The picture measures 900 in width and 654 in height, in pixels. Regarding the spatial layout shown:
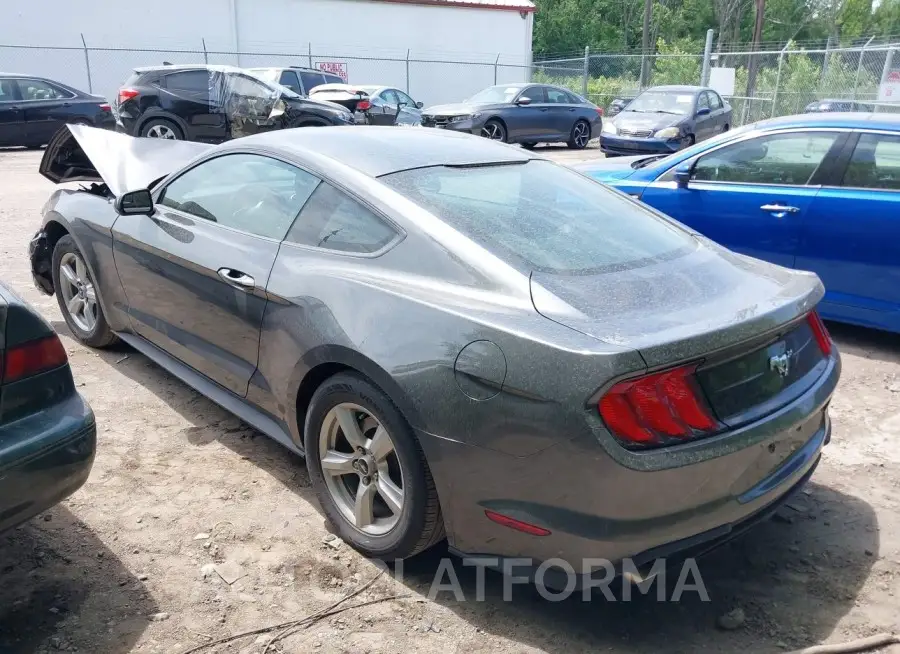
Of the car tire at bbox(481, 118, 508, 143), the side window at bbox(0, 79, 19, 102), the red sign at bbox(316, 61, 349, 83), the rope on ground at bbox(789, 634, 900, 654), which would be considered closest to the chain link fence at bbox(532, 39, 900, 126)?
the car tire at bbox(481, 118, 508, 143)

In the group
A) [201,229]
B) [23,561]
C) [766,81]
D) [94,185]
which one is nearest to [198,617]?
[23,561]

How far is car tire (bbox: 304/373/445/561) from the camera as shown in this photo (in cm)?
262

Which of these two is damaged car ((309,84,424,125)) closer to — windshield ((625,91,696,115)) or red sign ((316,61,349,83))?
windshield ((625,91,696,115))

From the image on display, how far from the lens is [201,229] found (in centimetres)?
365

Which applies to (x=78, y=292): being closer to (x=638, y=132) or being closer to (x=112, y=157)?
(x=112, y=157)

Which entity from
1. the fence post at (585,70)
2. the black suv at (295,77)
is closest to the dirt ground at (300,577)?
the black suv at (295,77)

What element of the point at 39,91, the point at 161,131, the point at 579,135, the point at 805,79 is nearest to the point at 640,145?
the point at 579,135

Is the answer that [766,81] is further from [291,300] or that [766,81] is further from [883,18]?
[883,18]

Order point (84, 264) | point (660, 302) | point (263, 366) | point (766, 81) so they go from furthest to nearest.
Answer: point (766, 81) → point (84, 264) → point (263, 366) → point (660, 302)

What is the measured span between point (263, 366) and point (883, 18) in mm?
67589

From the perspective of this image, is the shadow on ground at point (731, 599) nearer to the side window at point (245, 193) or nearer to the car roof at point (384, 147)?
the side window at point (245, 193)

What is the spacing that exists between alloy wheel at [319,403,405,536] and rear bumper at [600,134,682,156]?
42.8 feet

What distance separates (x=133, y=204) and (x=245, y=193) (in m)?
0.70

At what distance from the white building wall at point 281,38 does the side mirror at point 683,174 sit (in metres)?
23.8
